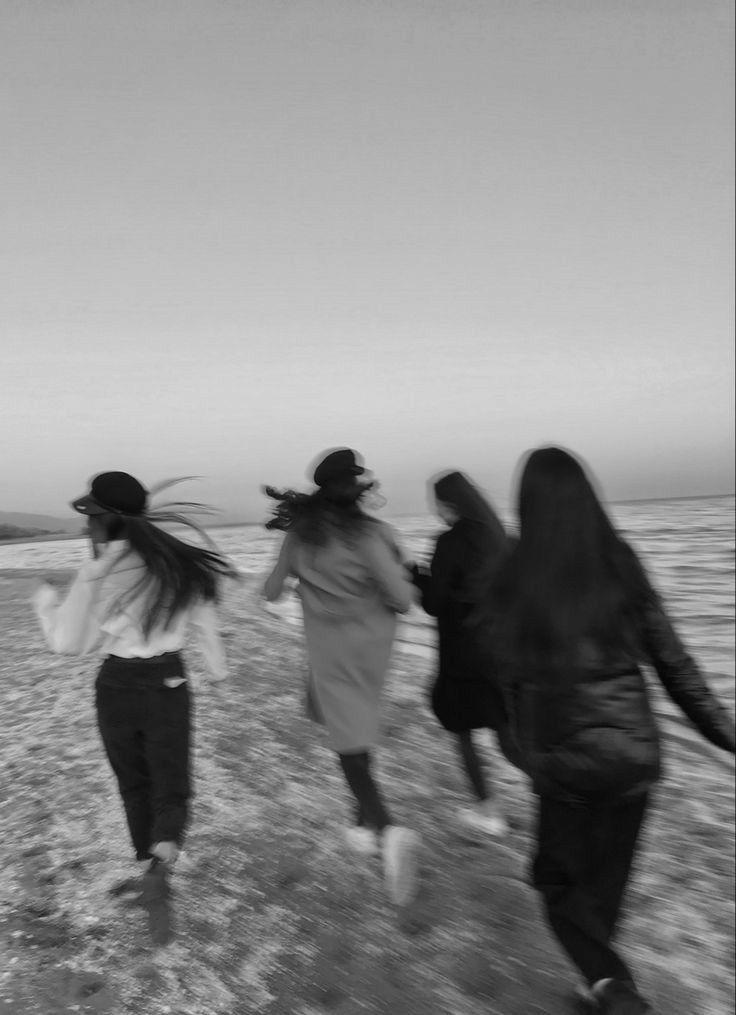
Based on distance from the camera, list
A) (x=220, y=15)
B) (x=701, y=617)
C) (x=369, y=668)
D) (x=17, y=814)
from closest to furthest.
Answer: (x=17, y=814) → (x=369, y=668) → (x=220, y=15) → (x=701, y=617)

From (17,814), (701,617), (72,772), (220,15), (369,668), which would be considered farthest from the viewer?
(701,617)

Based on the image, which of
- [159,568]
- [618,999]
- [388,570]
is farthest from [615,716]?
[159,568]

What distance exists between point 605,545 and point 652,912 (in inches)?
68.1

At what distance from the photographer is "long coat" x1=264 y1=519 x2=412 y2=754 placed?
95.0 inches

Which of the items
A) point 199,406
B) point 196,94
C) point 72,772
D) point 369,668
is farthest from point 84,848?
Answer: point 196,94

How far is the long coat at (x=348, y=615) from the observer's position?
2.41 meters

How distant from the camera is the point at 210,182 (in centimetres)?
261

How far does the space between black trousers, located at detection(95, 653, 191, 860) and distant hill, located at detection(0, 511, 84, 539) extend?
0.37m

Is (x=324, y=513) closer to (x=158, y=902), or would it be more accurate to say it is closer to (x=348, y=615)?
(x=348, y=615)

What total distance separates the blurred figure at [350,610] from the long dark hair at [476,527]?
1.02ft

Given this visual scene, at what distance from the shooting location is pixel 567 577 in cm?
178

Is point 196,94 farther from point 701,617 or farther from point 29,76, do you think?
point 701,617

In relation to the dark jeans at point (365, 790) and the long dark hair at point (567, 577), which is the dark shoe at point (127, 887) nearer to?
the dark jeans at point (365, 790)

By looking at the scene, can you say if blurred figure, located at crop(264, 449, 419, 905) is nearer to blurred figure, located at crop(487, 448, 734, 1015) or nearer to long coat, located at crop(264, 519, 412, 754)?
long coat, located at crop(264, 519, 412, 754)
